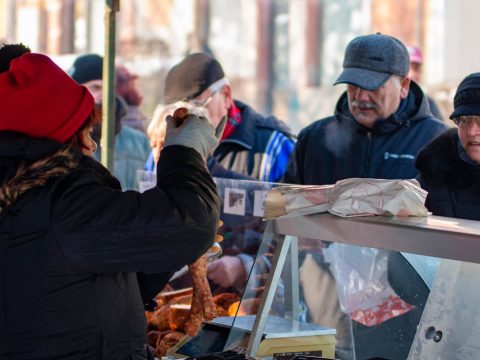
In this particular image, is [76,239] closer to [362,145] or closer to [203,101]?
[362,145]

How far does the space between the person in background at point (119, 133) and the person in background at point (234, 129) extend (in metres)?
0.89

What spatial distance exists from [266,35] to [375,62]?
10.9 metres

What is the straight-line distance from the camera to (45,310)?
6.39 feet

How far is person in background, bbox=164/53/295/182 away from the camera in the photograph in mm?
3838

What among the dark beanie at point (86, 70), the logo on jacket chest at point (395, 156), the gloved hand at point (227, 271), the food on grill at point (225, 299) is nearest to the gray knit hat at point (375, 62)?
the logo on jacket chest at point (395, 156)

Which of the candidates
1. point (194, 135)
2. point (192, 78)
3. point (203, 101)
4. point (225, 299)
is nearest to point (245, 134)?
point (203, 101)

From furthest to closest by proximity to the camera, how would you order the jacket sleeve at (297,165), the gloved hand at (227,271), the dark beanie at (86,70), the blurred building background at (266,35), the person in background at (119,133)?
the blurred building background at (266,35) < the dark beanie at (86,70) < the person in background at (119,133) < the jacket sleeve at (297,165) < the gloved hand at (227,271)

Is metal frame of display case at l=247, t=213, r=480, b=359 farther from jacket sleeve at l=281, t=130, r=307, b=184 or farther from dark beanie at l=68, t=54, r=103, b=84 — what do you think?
dark beanie at l=68, t=54, r=103, b=84

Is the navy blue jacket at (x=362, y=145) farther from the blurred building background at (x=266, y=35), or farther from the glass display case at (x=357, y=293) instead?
the blurred building background at (x=266, y=35)

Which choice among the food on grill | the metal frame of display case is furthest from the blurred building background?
the metal frame of display case

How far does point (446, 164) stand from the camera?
287 cm

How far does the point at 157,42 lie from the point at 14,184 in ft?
43.6

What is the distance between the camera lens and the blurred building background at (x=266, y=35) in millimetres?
11789

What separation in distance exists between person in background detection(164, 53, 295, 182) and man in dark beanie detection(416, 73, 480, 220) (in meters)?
1.07
